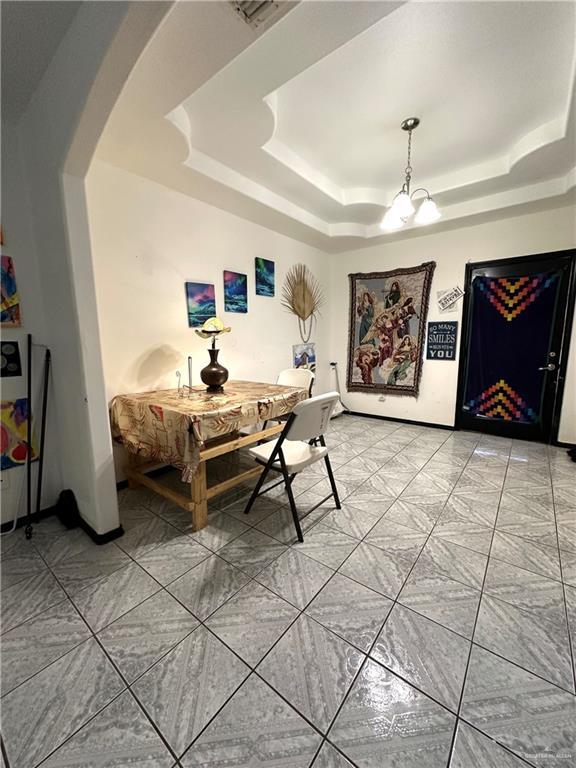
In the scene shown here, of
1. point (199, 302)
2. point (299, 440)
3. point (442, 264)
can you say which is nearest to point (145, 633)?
point (299, 440)

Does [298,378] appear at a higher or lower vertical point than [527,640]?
higher

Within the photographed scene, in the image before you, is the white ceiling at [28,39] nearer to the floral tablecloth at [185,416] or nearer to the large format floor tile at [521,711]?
the floral tablecloth at [185,416]

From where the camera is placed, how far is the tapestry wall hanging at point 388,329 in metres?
4.09

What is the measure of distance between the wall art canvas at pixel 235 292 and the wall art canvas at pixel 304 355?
1.10 meters

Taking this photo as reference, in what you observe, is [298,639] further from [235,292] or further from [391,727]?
[235,292]

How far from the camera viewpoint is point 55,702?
108cm

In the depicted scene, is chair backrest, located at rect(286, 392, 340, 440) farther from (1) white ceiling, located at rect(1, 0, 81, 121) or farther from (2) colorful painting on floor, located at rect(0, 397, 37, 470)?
(1) white ceiling, located at rect(1, 0, 81, 121)

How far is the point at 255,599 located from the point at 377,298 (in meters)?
4.01

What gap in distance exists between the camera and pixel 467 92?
201 cm

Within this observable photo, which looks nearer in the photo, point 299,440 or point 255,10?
point 255,10

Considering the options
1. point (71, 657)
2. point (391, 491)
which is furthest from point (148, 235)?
point (391, 491)

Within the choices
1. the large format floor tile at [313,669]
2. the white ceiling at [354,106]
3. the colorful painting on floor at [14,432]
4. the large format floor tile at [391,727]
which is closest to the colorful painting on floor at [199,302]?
the white ceiling at [354,106]

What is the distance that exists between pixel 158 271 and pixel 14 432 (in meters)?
1.61

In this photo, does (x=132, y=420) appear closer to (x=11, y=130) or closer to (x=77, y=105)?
(x=77, y=105)
